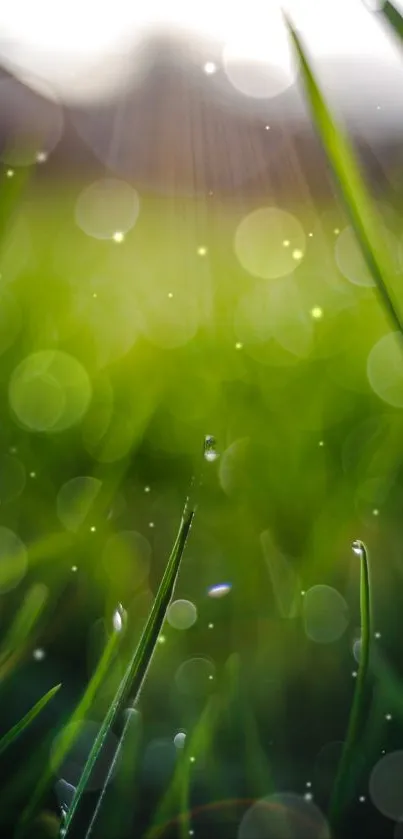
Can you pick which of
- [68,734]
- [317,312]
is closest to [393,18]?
[68,734]

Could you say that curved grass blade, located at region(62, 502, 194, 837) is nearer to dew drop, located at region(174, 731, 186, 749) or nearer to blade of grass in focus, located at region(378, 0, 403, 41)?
dew drop, located at region(174, 731, 186, 749)

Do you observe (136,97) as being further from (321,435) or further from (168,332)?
(321,435)

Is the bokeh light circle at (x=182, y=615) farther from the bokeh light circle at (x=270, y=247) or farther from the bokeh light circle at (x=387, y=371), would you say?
the bokeh light circle at (x=270, y=247)

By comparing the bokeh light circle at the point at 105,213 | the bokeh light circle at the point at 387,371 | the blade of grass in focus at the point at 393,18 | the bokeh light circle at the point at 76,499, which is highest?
the blade of grass in focus at the point at 393,18

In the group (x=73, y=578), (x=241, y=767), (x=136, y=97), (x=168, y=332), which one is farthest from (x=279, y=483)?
(x=136, y=97)

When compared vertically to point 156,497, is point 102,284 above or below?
below

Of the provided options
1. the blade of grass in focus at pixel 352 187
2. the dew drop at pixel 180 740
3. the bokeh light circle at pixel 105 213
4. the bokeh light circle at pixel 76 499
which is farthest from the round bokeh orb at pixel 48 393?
the bokeh light circle at pixel 105 213
